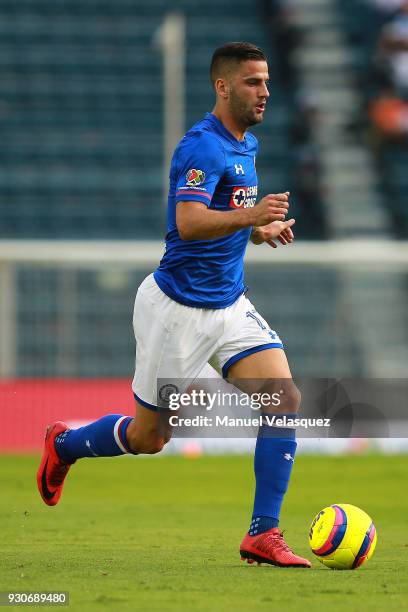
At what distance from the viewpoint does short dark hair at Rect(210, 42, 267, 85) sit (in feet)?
21.5

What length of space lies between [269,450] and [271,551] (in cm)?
50

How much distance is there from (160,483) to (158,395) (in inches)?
227

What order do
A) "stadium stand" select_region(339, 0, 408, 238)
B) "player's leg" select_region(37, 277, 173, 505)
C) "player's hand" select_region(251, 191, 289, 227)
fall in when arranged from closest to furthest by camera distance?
"player's hand" select_region(251, 191, 289, 227), "player's leg" select_region(37, 277, 173, 505), "stadium stand" select_region(339, 0, 408, 238)

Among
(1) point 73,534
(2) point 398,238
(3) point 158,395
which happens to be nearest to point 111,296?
(2) point 398,238

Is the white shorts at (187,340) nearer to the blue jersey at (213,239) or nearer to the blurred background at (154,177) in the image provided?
the blue jersey at (213,239)

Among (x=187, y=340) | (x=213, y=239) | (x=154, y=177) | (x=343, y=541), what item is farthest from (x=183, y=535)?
(x=154, y=177)

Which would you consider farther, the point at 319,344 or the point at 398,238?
the point at 398,238

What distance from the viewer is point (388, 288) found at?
18234 mm

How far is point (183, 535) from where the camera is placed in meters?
7.95

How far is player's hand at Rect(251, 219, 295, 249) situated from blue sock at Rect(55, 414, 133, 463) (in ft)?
3.71

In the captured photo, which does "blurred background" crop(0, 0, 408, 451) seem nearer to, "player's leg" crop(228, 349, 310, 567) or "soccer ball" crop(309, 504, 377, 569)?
"player's leg" crop(228, 349, 310, 567)

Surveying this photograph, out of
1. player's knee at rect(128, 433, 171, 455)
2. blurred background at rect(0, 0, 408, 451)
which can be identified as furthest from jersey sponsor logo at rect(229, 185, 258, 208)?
blurred background at rect(0, 0, 408, 451)

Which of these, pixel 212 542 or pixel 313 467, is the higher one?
pixel 212 542

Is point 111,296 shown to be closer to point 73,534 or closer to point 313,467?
point 313,467
